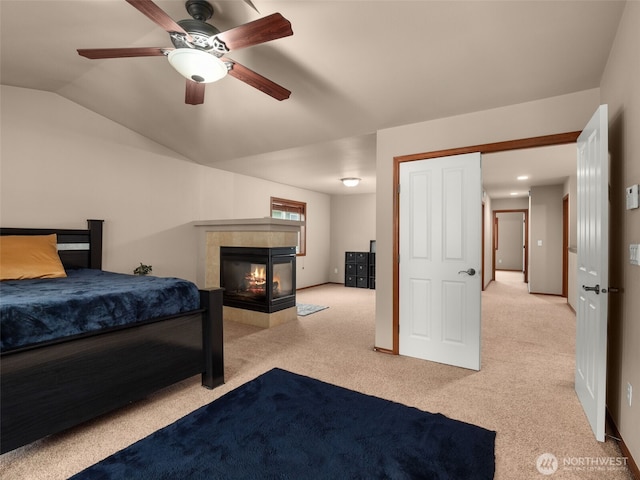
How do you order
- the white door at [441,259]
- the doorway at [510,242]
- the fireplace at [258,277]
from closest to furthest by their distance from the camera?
the white door at [441,259] < the fireplace at [258,277] < the doorway at [510,242]

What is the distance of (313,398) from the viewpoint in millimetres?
2408

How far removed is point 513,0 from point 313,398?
114 inches

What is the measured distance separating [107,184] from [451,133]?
4028 millimetres

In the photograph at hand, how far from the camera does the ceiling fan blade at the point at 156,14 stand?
1.65 meters

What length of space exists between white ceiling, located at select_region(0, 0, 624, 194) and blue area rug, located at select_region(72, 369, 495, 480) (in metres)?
2.53

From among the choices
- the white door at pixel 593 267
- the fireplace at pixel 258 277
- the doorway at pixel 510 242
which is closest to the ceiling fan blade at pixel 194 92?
the fireplace at pixel 258 277

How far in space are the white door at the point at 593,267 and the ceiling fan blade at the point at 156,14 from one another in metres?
2.48

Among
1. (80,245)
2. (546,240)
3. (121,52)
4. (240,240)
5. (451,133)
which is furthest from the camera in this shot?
(546,240)

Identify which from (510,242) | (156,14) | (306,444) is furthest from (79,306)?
(510,242)

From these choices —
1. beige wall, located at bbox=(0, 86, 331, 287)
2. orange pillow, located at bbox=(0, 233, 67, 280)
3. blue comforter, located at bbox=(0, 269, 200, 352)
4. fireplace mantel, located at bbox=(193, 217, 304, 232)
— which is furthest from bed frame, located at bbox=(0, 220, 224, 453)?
beige wall, located at bbox=(0, 86, 331, 287)

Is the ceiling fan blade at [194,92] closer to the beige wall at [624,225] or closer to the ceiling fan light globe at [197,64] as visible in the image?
the ceiling fan light globe at [197,64]

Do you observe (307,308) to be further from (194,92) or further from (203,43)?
(203,43)

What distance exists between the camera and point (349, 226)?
8.38 meters

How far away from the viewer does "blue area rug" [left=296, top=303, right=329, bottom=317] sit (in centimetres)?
516
